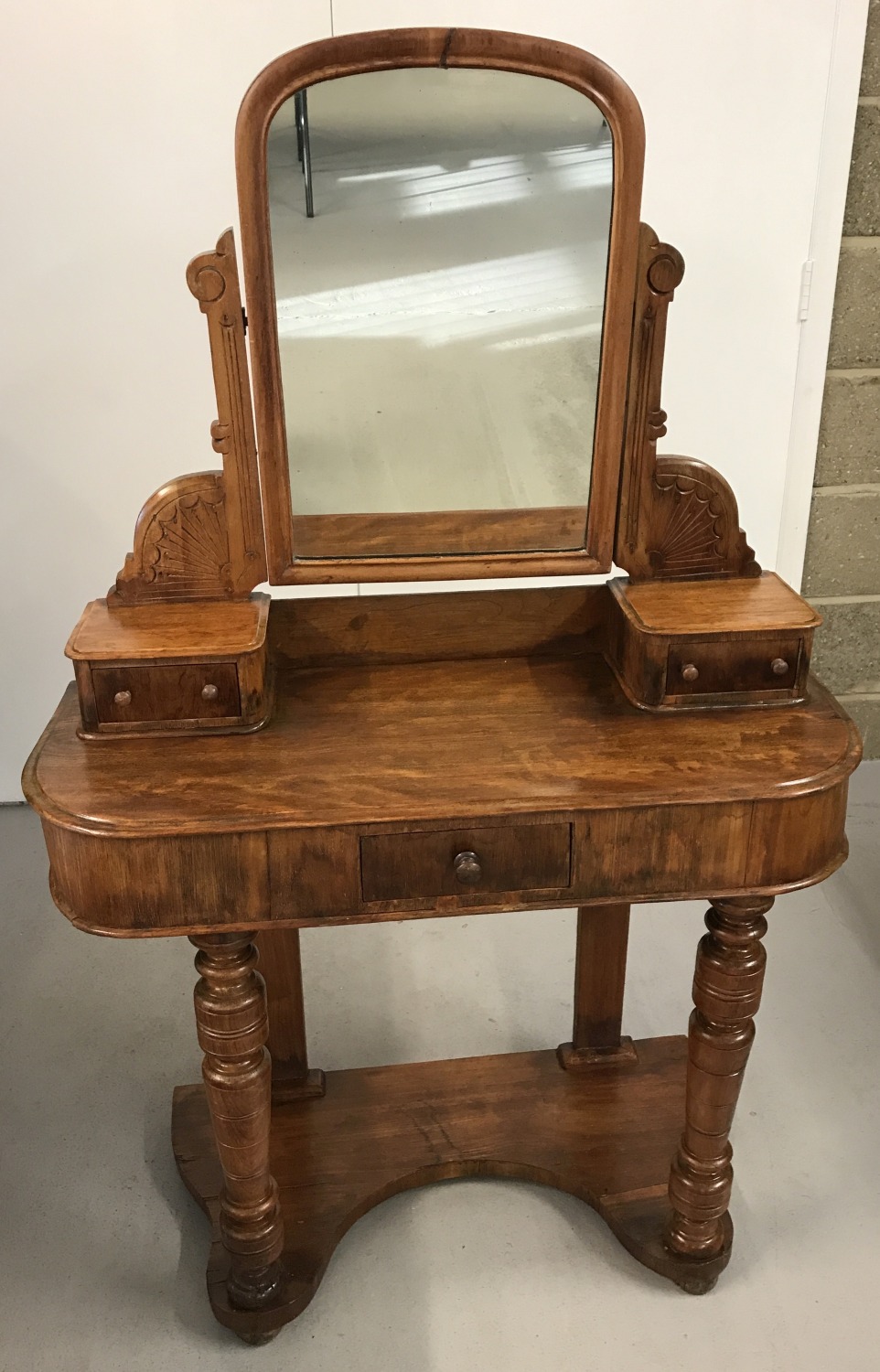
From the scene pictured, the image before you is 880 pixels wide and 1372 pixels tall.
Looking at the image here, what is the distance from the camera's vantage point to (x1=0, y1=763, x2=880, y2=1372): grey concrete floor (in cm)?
168

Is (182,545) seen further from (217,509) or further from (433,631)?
(433,631)

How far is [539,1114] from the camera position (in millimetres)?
1970

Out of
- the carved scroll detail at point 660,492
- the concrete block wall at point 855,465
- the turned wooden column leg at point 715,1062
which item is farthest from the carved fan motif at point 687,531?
the concrete block wall at point 855,465

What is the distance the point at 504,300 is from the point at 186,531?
1.67 feet

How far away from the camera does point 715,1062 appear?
159 centimetres

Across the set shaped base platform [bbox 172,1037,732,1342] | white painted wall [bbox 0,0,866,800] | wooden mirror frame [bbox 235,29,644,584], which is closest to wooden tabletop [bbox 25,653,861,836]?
wooden mirror frame [bbox 235,29,644,584]

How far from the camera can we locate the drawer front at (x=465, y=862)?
4.46ft

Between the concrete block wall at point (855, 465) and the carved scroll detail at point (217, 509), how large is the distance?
166cm

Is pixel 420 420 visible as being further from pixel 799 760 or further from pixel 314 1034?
pixel 314 1034

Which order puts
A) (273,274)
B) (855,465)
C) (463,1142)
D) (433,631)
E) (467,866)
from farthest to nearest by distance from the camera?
(855,465)
(463,1142)
(433,631)
(273,274)
(467,866)

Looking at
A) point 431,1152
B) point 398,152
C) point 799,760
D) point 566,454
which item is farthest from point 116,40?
point 431,1152

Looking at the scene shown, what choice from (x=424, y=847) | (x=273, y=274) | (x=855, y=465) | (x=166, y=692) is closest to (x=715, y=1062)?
(x=424, y=847)

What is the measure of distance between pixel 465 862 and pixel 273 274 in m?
0.75

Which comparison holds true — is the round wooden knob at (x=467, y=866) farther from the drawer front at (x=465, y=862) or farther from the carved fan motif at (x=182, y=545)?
the carved fan motif at (x=182, y=545)
